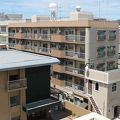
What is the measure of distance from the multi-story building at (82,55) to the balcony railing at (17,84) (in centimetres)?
1272

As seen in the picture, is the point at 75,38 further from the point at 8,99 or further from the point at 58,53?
the point at 8,99

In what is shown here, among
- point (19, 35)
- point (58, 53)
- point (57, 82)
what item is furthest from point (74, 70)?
point (19, 35)

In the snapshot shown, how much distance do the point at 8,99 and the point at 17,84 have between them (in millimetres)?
2032

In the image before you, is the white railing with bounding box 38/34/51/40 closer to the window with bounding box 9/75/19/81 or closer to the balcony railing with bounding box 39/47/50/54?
the balcony railing with bounding box 39/47/50/54

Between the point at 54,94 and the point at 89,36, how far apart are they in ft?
37.2

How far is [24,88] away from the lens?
974 inches

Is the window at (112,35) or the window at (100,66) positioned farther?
the window at (112,35)

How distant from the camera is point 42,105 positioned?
25.6 meters

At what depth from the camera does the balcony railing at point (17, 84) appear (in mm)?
23841

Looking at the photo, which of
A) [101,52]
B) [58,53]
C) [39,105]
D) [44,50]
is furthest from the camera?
[44,50]

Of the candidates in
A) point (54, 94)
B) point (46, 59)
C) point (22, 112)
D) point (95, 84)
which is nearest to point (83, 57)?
point (95, 84)

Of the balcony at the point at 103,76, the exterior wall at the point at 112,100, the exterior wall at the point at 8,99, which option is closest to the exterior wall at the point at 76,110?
the exterior wall at the point at 112,100

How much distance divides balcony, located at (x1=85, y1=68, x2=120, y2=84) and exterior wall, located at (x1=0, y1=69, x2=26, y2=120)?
487 inches

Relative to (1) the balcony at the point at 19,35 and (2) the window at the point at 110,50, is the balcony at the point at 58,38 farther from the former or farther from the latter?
(1) the balcony at the point at 19,35
